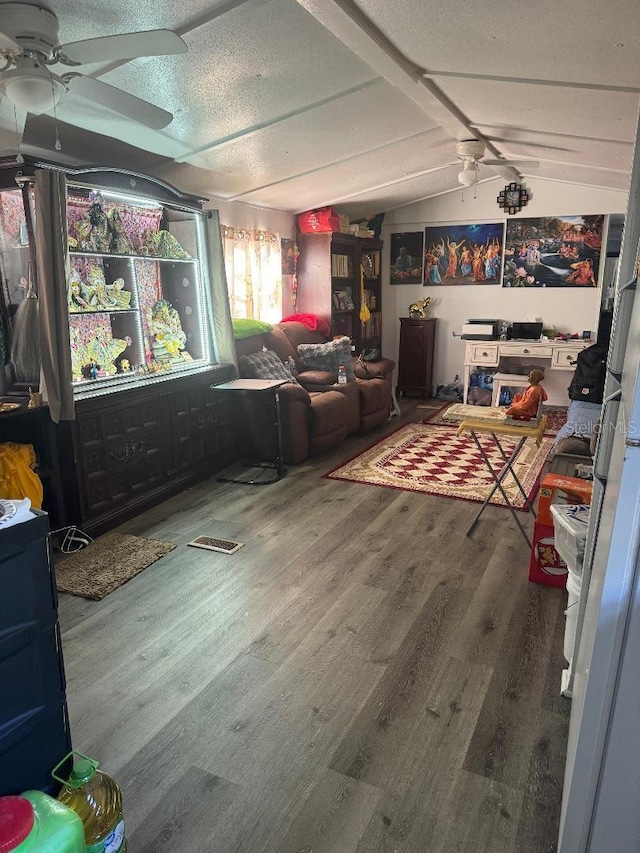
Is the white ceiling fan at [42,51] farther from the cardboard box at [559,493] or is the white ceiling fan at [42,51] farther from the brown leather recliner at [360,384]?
the brown leather recliner at [360,384]

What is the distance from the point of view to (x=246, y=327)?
4.90 metres

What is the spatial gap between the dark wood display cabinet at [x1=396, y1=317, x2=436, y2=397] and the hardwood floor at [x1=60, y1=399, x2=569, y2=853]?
12.7 feet

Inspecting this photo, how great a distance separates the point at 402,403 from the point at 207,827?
18.5 feet

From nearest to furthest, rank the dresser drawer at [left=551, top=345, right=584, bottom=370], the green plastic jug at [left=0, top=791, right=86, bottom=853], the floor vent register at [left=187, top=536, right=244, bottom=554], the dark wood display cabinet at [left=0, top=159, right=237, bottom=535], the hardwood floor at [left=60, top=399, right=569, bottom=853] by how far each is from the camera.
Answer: the green plastic jug at [left=0, top=791, right=86, bottom=853]
the hardwood floor at [left=60, top=399, right=569, bottom=853]
the dark wood display cabinet at [left=0, top=159, right=237, bottom=535]
the floor vent register at [left=187, top=536, right=244, bottom=554]
the dresser drawer at [left=551, top=345, right=584, bottom=370]

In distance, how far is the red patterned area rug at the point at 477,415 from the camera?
3.23 metres

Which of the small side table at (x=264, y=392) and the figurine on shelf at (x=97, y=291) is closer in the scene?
the figurine on shelf at (x=97, y=291)

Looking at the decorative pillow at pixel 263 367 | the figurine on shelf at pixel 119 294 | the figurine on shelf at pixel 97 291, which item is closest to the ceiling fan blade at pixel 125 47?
the figurine on shelf at pixel 97 291

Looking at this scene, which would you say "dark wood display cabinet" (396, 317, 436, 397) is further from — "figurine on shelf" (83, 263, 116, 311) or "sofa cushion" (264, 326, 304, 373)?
"figurine on shelf" (83, 263, 116, 311)

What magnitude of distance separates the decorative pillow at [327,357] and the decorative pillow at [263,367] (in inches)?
16.0

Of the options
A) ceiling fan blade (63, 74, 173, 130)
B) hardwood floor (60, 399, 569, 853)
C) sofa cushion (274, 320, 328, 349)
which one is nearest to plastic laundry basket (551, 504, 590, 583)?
hardwood floor (60, 399, 569, 853)

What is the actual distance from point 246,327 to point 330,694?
3441mm

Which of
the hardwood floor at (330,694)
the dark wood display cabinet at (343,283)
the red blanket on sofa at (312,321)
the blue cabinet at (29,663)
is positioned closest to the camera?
the blue cabinet at (29,663)

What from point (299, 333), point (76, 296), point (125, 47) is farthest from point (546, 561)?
point (299, 333)

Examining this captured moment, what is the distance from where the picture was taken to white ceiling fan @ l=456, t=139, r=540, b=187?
4422 millimetres
